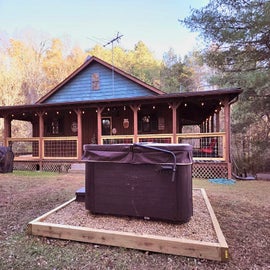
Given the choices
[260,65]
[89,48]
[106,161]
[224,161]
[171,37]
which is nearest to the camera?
[106,161]

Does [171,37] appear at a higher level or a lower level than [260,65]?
higher

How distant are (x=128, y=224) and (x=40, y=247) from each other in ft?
4.19

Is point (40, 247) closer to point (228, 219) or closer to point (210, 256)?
point (210, 256)

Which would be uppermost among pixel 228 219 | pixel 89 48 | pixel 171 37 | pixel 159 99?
pixel 171 37

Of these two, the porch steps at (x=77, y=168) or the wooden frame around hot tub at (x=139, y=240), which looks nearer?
the wooden frame around hot tub at (x=139, y=240)

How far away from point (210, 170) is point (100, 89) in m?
7.68

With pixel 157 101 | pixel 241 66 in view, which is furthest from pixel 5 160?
pixel 241 66

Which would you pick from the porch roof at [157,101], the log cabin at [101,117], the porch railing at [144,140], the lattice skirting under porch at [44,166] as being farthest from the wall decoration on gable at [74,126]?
the lattice skirting under porch at [44,166]

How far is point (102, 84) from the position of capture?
14.0 m

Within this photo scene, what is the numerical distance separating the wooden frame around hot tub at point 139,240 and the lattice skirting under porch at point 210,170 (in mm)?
6099

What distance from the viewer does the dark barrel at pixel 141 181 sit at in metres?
3.67

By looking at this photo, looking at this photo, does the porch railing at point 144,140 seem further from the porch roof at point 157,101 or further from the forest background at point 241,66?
the forest background at point 241,66

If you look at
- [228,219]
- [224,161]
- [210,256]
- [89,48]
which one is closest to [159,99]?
[224,161]

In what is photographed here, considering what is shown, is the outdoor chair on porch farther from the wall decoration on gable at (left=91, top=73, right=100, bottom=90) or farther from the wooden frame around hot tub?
the wall decoration on gable at (left=91, top=73, right=100, bottom=90)
